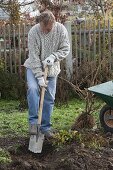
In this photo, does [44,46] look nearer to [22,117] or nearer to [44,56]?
[44,56]

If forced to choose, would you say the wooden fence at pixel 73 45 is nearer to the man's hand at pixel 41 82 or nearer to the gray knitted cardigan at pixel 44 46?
the gray knitted cardigan at pixel 44 46

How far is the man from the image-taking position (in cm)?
652

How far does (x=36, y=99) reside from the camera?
21.4 feet

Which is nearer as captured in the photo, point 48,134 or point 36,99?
point 36,99

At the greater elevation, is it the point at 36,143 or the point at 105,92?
the point at 105,92

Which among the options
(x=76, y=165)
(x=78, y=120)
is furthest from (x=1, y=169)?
(x=78, y=120)

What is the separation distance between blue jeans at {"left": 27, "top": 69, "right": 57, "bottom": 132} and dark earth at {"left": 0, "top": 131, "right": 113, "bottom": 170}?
0.34 metres

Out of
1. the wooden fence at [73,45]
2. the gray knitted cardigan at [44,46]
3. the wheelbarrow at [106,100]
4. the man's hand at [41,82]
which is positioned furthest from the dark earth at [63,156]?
the wooden fence at [73,45]

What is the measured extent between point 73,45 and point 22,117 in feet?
11.1

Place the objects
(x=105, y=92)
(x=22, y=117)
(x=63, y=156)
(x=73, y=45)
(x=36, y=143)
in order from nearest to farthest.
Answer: (x=63, y=156)
(x=36, y=143)
(x=105, y=92)
(x=22, y=117)
(x=73, y=45)

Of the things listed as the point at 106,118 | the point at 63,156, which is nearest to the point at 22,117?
the point at 106,118

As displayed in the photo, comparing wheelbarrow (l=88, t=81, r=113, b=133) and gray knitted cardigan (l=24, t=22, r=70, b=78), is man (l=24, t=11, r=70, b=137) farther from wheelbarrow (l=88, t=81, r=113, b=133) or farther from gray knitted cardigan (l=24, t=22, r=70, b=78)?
wheelbarrow (l=88, t=81, r=113, b=133)

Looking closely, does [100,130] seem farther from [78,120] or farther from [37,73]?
[37,73]

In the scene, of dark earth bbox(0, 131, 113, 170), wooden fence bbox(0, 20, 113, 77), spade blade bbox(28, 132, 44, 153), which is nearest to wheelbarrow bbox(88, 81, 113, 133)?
dark earth bbox(0, 131, 113, 170)
